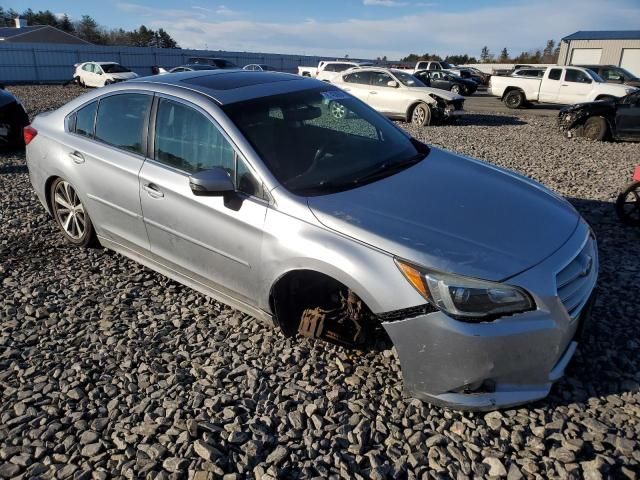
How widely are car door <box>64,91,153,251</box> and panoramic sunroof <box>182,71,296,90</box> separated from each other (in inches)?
17.3

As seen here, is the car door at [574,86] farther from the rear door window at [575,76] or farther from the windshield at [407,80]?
the windshield at [407,80]

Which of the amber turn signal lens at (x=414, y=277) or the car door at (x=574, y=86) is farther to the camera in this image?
the car door at (x=574, y=86)

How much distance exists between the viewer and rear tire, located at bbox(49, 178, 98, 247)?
4.47 metres

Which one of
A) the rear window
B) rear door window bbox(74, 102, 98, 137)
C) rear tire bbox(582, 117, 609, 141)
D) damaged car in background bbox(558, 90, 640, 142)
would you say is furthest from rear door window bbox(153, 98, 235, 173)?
the rear window

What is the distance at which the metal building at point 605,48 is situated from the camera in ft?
116

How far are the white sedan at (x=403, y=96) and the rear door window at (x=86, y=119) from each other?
35.5 feet

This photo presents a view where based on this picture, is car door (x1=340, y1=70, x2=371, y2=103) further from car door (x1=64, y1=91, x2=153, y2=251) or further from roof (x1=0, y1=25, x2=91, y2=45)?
roof (x1=0, y1=25, x2=91, y2=45)

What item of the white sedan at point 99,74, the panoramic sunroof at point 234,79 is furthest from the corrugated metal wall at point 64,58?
the panoramic sunroof at point 234,79

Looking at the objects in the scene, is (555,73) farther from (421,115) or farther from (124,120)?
(124,120)

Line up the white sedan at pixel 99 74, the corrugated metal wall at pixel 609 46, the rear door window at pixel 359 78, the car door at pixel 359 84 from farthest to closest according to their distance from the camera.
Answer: the corrugated metal wall at pixel 609 46 → the white sedan at pixel 99 74 → the rear door window at pixel 359 78 → the car door at pixel 359 84

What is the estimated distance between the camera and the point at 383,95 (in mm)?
14547

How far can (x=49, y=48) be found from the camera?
32656 mm

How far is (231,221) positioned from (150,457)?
1382mm

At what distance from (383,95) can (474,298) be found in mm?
13047
